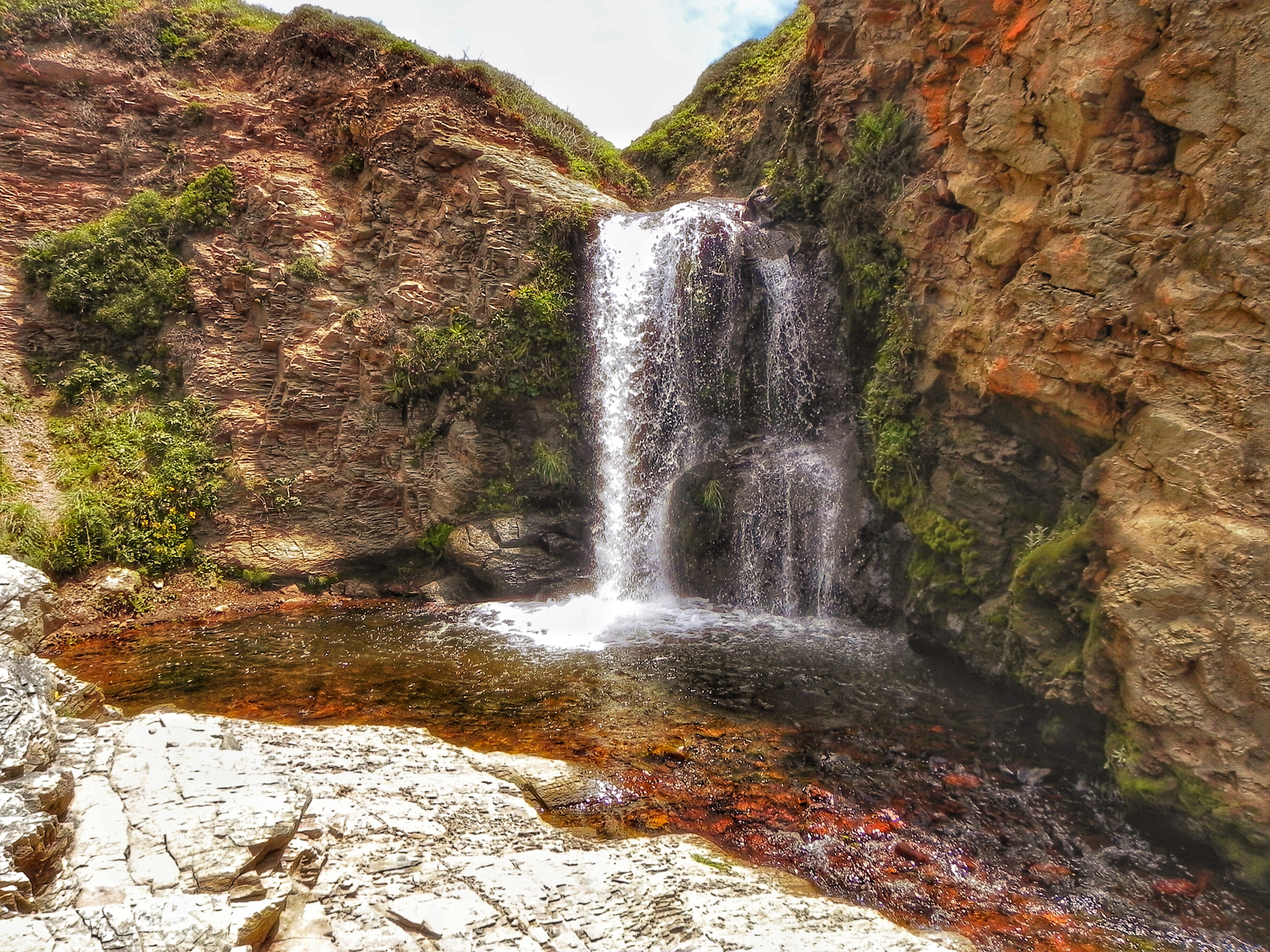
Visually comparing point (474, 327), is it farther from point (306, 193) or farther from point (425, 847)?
point (425, 847)

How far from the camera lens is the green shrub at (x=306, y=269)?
1457cm

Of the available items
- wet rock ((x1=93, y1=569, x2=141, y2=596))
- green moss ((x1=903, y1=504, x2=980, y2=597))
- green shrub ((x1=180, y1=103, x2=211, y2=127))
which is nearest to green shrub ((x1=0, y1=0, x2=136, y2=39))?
green shrub ((x1=180, y1=103, x2=211, y2=127))

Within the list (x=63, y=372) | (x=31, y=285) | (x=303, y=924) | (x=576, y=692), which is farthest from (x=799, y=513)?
(x=31, y=285)

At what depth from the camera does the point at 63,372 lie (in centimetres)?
1442

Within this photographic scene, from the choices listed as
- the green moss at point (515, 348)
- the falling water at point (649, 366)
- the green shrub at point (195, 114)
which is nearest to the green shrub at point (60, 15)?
the green shrub at point (195, 114)

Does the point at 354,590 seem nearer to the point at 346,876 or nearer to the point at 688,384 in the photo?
the point at 688,384

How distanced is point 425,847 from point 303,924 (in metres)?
1.05

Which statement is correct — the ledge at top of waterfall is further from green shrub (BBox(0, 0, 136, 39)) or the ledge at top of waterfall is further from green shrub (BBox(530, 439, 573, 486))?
green shrub (BBox(0, 0, 136, 39))

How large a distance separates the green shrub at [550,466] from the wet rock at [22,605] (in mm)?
9496

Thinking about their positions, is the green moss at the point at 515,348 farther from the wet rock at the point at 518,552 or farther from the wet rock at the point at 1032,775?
the wet rock at the point at 1032,775

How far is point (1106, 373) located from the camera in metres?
6.53

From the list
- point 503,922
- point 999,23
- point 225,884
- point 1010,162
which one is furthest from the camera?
point 999,23

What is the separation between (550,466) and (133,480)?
8847 millimetres

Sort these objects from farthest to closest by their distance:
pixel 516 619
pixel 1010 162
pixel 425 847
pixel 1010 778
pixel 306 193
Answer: pixel 306 193 → pixel 516 619 → pixel 1010 162 → pixel 1010 778 → pixel 425 847
